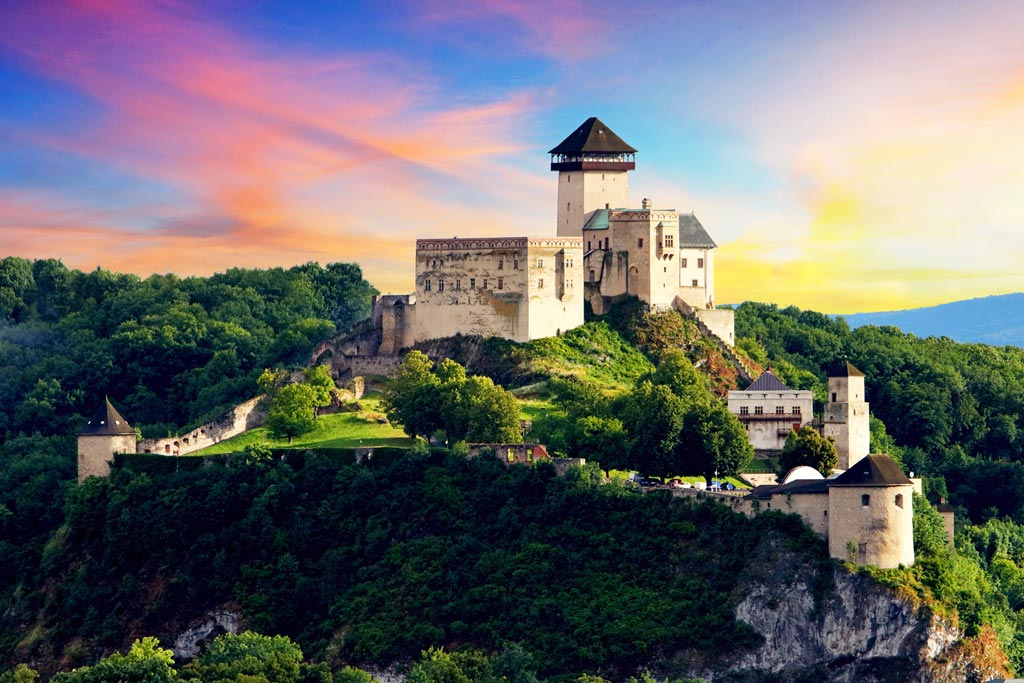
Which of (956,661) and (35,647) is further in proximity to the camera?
(35,647)

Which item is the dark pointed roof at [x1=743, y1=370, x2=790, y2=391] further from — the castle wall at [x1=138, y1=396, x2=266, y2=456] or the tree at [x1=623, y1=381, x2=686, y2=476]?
the castle wall at [x1=138, y1=396, x2=266, y2=456]

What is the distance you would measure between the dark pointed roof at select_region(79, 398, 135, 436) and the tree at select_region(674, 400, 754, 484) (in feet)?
86.2

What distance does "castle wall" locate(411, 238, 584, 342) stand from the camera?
10206 centimetres

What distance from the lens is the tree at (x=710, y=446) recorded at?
282ft

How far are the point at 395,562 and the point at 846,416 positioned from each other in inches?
858

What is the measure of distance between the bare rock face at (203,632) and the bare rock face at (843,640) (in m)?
21.0

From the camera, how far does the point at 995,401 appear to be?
11419 centimetres

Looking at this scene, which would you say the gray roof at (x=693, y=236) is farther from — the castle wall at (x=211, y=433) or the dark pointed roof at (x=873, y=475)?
the dark pointed roof at (x=873, y=475)

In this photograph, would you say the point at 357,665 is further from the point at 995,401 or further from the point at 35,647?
the point at 995,401

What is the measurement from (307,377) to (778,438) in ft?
81.1

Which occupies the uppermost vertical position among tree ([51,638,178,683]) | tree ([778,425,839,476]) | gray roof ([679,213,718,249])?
gray roof ([679,213,718,249])

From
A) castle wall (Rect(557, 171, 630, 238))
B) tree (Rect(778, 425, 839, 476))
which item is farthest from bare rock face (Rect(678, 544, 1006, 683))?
castle wall (Rect(557, 171, 630, 238))

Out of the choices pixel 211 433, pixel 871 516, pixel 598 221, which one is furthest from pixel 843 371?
pixel 211 433

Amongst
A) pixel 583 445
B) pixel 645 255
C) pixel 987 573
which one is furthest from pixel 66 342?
pixel 987 573
